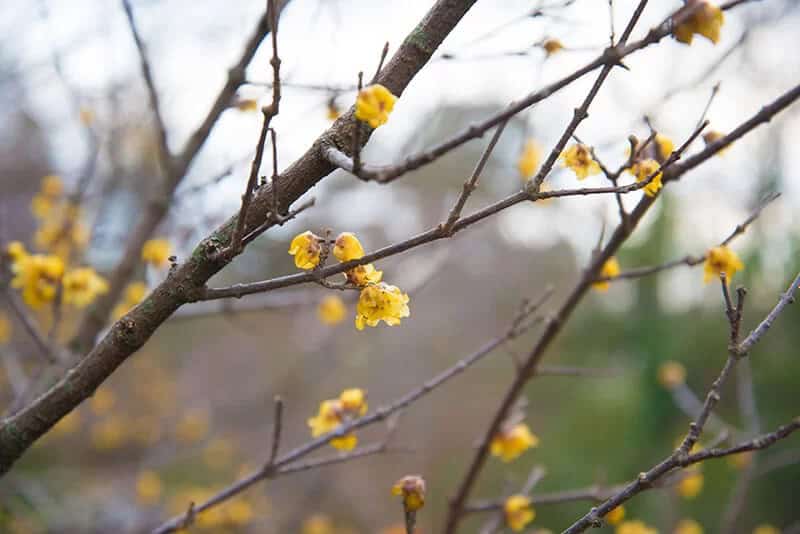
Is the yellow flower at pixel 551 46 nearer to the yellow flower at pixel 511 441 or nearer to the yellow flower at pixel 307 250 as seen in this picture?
the yellow flower at pixel 307 250

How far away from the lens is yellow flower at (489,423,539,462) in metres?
1.52

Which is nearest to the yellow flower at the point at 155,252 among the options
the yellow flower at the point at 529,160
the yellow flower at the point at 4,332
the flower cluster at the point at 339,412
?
the flower cluster at the point at 339,412

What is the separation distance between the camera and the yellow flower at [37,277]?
1.48 metres

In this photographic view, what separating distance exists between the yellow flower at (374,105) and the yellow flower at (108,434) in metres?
6.41

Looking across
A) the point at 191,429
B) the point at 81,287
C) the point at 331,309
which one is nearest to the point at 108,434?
the point at 191,429

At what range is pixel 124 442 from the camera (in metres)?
6.55

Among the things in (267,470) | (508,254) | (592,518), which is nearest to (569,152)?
(592,518)

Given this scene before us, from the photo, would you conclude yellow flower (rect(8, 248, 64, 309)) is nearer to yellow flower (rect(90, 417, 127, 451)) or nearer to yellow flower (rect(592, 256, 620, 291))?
yellow flower (rect(592, 256, 620, 291))

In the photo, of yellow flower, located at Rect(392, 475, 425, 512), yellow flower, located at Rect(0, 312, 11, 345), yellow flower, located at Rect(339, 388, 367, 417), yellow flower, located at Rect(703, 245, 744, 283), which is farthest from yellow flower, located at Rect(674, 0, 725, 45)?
yellow flower, located at Rect(0, 312, 11, 345)

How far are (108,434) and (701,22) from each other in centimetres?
661

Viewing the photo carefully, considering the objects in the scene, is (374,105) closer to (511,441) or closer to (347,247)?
(347,247)

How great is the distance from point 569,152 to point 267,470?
820mm

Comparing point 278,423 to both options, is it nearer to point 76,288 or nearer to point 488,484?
point 76,288

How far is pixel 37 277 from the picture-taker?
4.89ft
